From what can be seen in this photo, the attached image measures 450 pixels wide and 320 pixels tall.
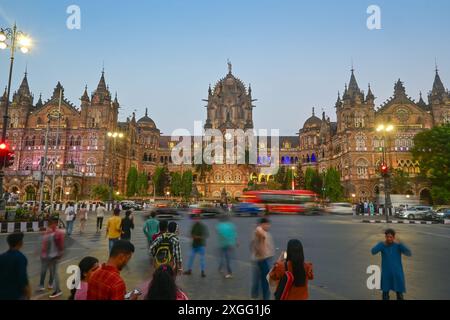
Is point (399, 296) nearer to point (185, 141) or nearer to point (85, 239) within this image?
point (85, 239)

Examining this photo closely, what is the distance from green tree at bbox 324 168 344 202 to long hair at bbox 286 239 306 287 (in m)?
58.3

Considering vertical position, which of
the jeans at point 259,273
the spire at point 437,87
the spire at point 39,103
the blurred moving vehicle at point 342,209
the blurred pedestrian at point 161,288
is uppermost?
the spire at point 437,87

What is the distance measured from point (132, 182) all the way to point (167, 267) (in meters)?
68.2

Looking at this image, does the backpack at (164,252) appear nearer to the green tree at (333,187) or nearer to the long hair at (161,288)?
the long hair at (161,288)

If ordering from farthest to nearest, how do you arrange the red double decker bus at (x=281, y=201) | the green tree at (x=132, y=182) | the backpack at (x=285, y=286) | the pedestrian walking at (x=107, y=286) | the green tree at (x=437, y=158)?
the green tree at (x=132, y=182), the green tree at (x=437, y=158), the red double decker bus at (x=281, y=201), the backpack at (x=285, y=286), the pedestrian walking at (x=107, y=286)

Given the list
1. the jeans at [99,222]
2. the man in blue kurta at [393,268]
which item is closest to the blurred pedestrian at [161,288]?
the man in blue kurta at [393,268]

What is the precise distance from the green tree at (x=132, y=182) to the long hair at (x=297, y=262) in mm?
67890

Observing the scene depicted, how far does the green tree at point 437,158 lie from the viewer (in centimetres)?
4475

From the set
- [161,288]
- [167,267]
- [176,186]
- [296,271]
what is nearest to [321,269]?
[296,271]

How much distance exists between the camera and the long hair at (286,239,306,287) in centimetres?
421

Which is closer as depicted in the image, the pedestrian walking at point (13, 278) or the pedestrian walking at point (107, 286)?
the pedestrian walking at point (107, 286)

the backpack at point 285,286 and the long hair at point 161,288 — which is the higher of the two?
the long hair at point 161,288

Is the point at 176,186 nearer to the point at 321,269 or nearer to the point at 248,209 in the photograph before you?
the point at 248,209

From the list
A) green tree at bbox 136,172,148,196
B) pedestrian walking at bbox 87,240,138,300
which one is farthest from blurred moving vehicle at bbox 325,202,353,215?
green tree at bbox 136,172,148,196
